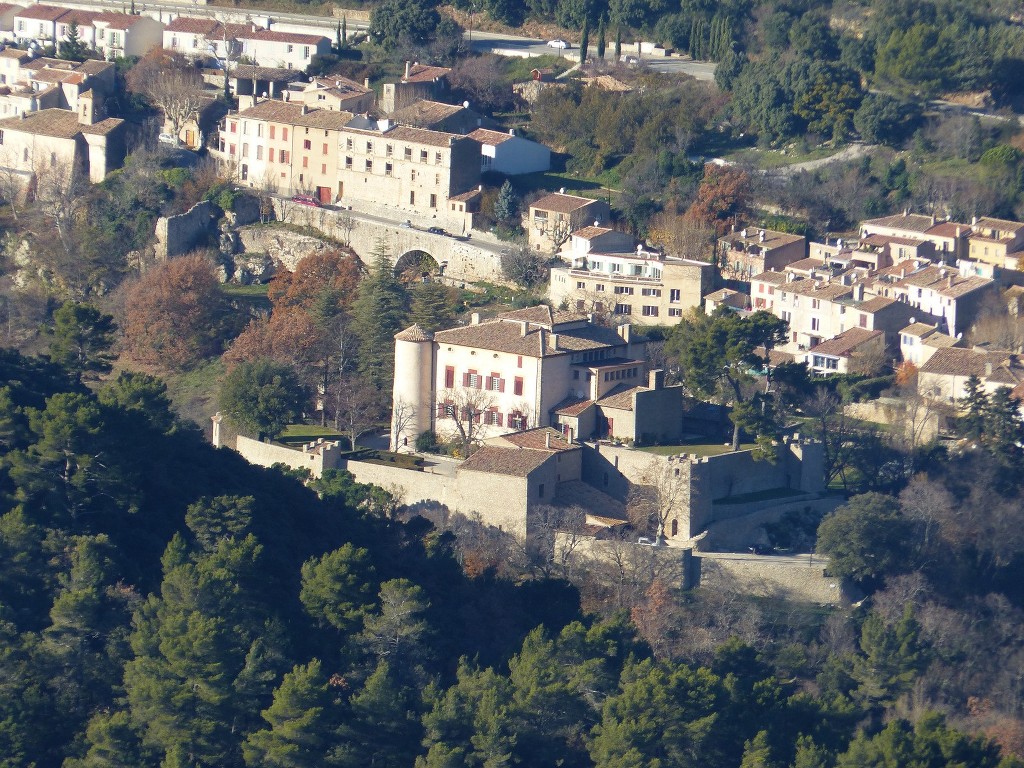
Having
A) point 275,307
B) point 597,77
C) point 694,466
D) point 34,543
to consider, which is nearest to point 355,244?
point 275,307

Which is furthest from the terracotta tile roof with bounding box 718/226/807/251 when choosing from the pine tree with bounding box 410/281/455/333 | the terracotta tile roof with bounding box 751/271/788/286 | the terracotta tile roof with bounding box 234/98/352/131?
the terracotta tile roof with bounding box 234/98/352/131

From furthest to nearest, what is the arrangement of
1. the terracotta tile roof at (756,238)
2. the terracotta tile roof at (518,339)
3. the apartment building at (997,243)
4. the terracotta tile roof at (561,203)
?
the terracotta tile roof at (561,203) < the terracotta tile roof at (756,238) < the apartment building at (997,243) < the terracotta tile roof at (518,339)

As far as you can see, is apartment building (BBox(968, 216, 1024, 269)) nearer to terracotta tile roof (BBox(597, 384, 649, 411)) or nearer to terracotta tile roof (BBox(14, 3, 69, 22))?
terracotta tile roof (BBox(597, 384, 649, 411))

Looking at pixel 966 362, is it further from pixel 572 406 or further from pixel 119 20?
pixel 119 20

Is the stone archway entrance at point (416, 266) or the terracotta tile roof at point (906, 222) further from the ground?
the terracotta tile roof at point (906, 222)

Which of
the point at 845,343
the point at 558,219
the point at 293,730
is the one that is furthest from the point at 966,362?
the point at 293,730

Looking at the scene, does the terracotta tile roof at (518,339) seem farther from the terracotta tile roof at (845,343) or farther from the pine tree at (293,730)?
the pine tree at (293,730)

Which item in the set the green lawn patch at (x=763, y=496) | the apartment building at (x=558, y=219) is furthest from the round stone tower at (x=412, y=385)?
the apartment building at (x=558, y=219)
